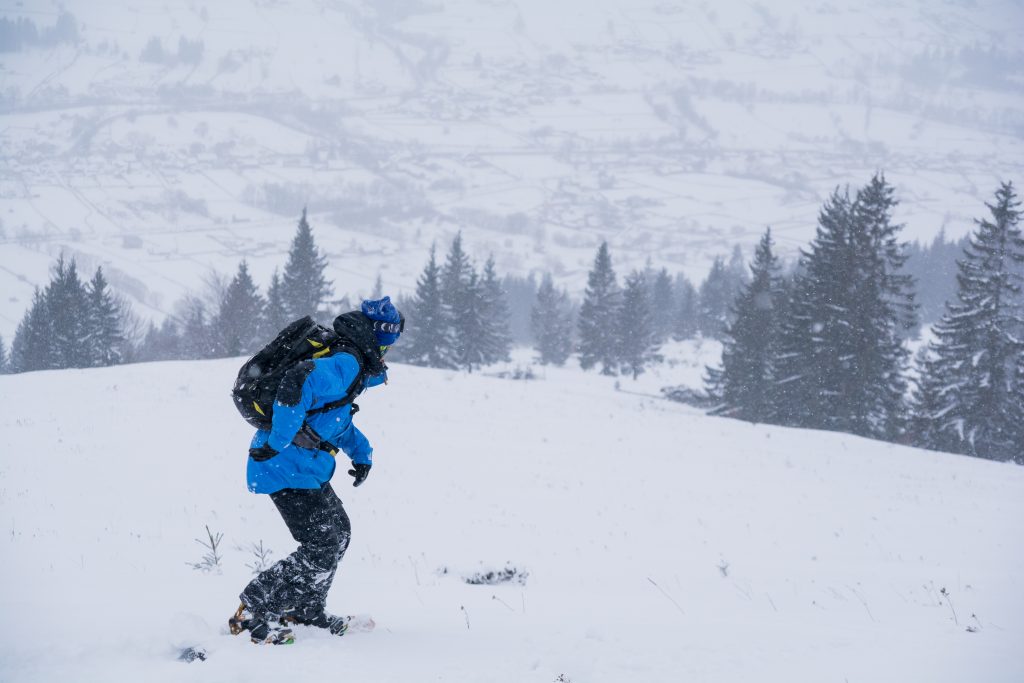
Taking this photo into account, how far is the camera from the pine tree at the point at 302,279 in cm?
5862

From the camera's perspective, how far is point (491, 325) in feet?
209

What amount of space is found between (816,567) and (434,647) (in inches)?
251

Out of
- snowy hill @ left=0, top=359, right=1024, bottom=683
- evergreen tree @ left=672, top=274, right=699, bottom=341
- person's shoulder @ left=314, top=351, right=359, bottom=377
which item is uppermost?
evergreen tree @ left=672, top=274, right=699, bottom=341

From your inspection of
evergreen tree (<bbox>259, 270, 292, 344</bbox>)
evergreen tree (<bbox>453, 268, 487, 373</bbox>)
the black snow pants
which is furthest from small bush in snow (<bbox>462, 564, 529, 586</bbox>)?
evergreen tree (<bbox>259, 270, 292, 344</bbox>)

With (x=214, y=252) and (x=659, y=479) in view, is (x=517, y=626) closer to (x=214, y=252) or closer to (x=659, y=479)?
(x=659, y=479)

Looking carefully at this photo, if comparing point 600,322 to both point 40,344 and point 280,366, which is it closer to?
point 40,344

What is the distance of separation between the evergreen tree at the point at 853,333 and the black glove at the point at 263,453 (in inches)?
1312

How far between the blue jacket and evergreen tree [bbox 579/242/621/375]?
66.9 m

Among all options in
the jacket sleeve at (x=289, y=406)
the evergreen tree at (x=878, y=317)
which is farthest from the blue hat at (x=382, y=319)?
the evergreen tree at (x=878, y=317)

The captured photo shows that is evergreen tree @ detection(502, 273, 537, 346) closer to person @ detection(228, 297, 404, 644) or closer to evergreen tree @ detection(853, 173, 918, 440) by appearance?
evergreen tree @ detection(853, 173, 918, 440)

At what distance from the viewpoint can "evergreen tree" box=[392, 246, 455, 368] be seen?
58.0 m

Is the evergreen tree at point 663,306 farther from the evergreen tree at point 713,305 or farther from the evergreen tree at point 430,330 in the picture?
the evergreen tree at point 430,330

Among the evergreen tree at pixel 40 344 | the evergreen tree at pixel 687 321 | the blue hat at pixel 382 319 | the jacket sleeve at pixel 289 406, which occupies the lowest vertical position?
the evergreen tree at pixel 40 344

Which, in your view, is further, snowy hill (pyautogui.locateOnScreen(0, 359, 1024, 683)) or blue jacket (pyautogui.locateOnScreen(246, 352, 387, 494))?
snowy hill (pyautogui.locateOnScreen(0, 359, 1024, 683))
